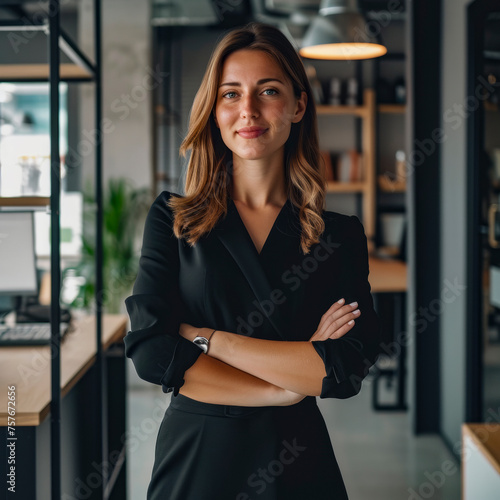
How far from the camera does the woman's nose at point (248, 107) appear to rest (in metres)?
1.20

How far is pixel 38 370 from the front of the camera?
1.98m

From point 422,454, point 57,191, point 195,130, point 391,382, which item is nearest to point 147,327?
point 195,130

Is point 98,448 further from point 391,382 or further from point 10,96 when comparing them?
point 10,96

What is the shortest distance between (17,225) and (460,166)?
86.9 inches

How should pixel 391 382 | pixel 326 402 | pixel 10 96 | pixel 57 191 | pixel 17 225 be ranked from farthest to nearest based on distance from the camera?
pixel 10 96, pixel 391 382, pixel 326 402, pixel 17 225, pixel 57 191

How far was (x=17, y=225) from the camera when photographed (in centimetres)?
214

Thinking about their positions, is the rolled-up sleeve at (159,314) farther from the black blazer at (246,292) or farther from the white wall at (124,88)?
the white wall at (124,88)

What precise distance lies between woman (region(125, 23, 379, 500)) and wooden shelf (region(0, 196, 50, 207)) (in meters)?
0.70

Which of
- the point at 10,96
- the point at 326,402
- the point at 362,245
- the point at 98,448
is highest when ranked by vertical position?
the point at 10,96

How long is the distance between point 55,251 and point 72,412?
2.54ft

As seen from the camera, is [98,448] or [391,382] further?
[391,382]

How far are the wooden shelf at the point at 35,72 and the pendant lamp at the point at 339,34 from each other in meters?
1.38

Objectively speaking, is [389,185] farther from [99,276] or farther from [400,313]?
[99,276]

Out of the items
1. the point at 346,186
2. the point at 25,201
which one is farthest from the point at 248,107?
the point at 346,186
